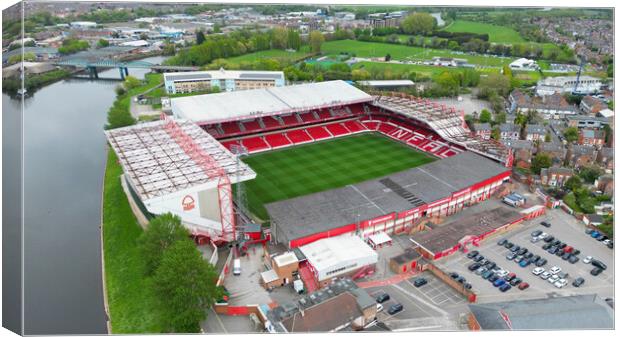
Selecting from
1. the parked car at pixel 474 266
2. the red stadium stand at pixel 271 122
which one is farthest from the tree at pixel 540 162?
the red stadium stand at pixel 271 122

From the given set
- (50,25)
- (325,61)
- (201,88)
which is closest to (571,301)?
(201,88)

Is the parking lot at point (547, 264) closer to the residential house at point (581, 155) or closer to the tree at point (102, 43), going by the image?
the residential house at point (581, 155)

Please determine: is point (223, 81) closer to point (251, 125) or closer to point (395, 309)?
point (251, 125)

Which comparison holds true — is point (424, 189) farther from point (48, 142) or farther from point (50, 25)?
point (50, 25)

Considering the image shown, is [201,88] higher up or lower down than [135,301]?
higher up

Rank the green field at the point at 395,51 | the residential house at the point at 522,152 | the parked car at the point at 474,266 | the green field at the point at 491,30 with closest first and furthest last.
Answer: the parked car at the point at 474,266
the residential house at the point at 522,152
the green field at the point at 395,51
the green field at the point at 491,30

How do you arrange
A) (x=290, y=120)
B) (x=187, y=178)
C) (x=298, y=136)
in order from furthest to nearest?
(x=290, y=120)
(x=298, y=136)
(x=187, y=178)

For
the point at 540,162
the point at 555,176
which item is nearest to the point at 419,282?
the point at 555,176
